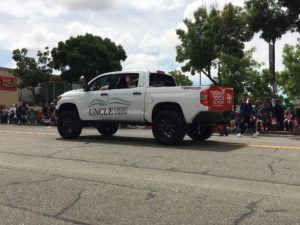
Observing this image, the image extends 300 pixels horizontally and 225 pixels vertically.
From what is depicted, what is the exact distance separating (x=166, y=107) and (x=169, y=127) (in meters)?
0.54

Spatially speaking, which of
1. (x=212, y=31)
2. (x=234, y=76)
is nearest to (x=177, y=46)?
(x=212, y=31)

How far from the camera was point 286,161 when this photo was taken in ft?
32.2

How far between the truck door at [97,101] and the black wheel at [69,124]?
30 cm

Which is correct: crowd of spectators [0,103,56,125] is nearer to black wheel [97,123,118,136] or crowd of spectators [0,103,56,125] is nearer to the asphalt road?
black wheel [97,123,118,136]

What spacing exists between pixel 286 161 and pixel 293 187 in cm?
250

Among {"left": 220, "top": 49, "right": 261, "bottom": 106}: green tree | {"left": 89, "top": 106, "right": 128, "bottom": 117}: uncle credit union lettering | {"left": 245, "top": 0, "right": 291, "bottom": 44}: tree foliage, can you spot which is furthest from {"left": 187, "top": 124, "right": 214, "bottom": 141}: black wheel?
{"left": 220, "top": 49, "right": 261, "bottom": 106}: green tree

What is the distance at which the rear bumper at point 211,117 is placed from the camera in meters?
12.0

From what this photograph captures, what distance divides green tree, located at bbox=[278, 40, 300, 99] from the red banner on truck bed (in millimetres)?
30073

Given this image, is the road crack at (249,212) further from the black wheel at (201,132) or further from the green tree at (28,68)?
the green tree at (28,68)

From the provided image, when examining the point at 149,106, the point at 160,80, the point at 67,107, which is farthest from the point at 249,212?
the point at 67,107

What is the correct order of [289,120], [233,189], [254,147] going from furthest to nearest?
[289,120] → [254,147] → [233,189]

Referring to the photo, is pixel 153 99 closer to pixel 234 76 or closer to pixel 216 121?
pixel 216 121

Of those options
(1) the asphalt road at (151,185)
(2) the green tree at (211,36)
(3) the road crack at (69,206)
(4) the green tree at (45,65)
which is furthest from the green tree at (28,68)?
(3) the road crack at (69,206)

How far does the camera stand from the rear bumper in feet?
39.5
